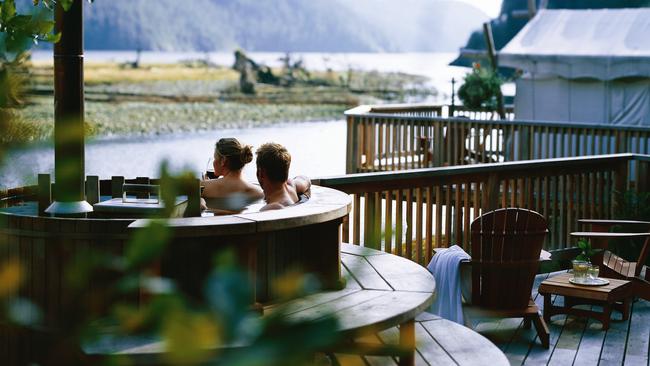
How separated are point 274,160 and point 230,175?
0.61 metres

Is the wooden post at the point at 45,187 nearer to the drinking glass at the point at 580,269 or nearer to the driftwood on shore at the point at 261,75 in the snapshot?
the drinking glass at the point at 580,269

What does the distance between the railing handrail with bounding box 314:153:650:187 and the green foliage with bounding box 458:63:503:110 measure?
11937 millimetres

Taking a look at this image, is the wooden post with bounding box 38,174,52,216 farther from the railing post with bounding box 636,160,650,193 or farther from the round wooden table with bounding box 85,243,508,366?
the railing post with bounding box 636,160,650,193

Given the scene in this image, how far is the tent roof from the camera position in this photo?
17.4 m

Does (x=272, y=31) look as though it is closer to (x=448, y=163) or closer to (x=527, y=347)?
(x=448, y=163)

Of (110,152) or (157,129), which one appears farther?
(157,129)

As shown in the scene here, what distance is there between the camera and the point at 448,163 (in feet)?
50.8

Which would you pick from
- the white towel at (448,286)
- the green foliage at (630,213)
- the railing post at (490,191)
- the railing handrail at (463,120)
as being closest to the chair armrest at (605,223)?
the railing post at (490,191)

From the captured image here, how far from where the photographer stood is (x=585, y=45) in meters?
18.0

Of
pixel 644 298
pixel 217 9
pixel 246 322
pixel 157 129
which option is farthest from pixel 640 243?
pixel 217 9

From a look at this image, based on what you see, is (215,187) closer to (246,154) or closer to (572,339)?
(246,154)

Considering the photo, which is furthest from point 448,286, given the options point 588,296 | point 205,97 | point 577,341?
point 205,97

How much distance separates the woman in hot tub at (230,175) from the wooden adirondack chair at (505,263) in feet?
5.08

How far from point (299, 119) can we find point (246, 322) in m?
77.9
